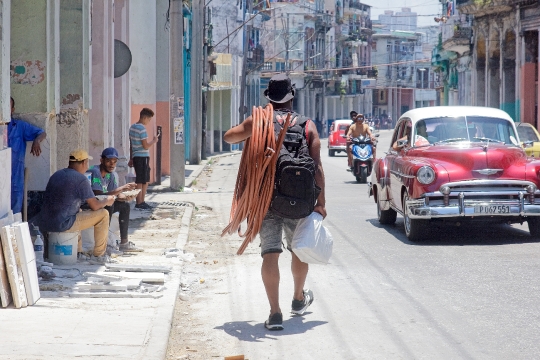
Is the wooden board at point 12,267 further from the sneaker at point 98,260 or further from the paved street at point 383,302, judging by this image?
the sneaker at point 98,260

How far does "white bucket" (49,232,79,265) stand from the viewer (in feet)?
31.4

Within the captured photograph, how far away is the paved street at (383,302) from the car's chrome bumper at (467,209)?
1.25 ft

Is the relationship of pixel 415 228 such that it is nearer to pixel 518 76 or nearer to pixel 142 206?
pixel 142 206

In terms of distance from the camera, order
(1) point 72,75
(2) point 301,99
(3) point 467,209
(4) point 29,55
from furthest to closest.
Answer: (2) point 301,99 < (1) point 72,75 < (3) point 467,209 < (4) point 29,55

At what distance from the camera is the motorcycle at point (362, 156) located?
2297 centimetres

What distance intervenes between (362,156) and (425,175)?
36.9 feet

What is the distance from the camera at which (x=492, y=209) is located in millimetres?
11516

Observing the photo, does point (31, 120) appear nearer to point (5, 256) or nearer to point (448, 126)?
point (5, 256)

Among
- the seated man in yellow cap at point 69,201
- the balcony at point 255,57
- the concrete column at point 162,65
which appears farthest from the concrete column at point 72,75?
the balcony at point 255,57

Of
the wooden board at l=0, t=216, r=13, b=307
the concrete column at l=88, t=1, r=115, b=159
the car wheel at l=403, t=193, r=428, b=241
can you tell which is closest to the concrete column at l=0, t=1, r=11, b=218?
the wooden board at l=0, t=216, r=13, b=307

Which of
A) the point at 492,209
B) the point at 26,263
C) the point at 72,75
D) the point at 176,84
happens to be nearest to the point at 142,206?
the point at 72,75

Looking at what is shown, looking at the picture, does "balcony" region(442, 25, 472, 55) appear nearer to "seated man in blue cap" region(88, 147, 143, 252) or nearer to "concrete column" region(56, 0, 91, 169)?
"concrete column" region(56, 0, 91, 169)

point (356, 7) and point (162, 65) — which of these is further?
point (356, 7)

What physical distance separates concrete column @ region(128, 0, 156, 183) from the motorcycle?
4.69 metres
